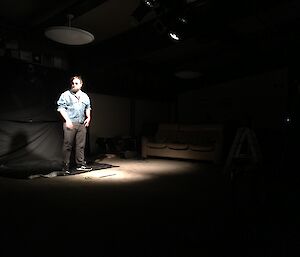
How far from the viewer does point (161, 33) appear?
4207mm

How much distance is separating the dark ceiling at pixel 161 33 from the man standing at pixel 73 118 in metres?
1.20

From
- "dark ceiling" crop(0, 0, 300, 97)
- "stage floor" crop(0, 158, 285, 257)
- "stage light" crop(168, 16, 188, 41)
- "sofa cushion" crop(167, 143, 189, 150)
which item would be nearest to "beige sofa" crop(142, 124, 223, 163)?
"sofa cushion" crop(167, 143, 189, 150)

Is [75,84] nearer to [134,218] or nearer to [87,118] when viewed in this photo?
[87,118]

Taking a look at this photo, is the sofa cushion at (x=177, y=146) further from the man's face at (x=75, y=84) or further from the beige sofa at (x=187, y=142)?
the man's face at (x=75, y=84)

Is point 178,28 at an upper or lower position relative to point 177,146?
upper

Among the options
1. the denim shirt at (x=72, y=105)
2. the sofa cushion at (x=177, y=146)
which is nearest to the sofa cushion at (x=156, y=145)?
the sofa cushion at (x=177, y=146)

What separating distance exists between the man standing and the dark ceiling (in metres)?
1.20

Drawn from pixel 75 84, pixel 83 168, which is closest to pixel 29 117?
pixel 75 84

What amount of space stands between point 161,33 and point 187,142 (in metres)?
3.31

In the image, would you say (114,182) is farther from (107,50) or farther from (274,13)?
(274,13)

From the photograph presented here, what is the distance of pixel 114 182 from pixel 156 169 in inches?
58.2

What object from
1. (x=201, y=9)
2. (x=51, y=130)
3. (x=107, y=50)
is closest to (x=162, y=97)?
(x=107, y=50)

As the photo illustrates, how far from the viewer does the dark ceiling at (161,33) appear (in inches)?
152

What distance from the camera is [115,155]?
287 inches
